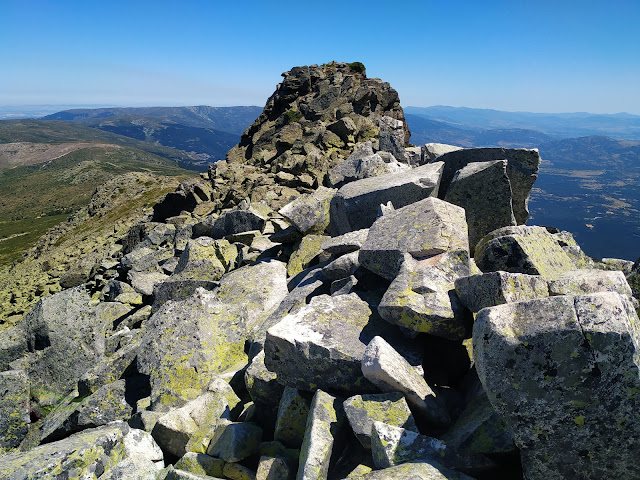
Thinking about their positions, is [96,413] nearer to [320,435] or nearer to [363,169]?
[320,435]

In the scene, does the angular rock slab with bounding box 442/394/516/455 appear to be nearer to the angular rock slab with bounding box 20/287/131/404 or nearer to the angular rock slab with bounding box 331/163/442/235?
the angular rock slab with bounding box 331/163/442/235

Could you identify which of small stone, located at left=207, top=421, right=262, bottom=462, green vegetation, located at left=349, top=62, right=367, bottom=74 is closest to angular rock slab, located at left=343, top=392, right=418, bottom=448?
small stone, located at left=207, top=421, right=262, bottom=462

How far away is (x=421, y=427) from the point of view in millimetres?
5629

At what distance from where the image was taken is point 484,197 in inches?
369

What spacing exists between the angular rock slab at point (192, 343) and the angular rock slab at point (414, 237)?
12.9 feet

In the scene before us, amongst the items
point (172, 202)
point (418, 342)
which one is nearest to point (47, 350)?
point (418, 342)

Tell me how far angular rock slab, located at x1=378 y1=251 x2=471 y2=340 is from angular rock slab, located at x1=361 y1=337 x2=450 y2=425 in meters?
0.65

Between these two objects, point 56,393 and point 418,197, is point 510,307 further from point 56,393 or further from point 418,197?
point 56,393

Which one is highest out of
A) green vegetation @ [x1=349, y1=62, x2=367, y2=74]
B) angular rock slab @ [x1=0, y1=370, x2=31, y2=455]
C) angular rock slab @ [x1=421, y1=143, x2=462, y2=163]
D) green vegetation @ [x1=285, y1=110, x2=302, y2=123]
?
green vegetation @ [x1=349, y1=62, x2=367, y2=74]

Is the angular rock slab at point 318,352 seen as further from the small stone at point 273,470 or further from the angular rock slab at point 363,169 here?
the angular rock slab at point 363,169

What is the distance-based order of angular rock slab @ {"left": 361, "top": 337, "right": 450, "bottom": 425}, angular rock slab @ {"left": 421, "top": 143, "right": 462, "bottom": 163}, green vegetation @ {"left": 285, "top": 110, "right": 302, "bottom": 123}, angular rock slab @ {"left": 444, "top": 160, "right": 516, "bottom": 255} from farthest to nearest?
green vegetation @ {"left": 285, "top": 110, "right": 302, "bottom": 123} → angular rock slab @ {"left": 421, "top": 143, "right": 462, "bottom": 163} → angular rock slab @ {"left": 444, "top": 160, "right": 516, "bottom": 255} → angular rock slab @ {"left": 361, "top": 337, "right": 450, "bottom": 425}

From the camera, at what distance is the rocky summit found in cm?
424

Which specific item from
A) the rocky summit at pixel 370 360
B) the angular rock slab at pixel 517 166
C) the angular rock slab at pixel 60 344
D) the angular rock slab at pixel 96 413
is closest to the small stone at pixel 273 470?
the rocky summit at pixel 370 360

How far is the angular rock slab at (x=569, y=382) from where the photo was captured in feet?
13.1
